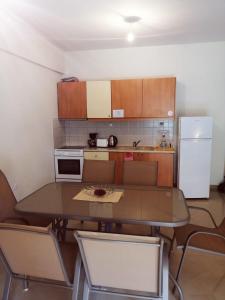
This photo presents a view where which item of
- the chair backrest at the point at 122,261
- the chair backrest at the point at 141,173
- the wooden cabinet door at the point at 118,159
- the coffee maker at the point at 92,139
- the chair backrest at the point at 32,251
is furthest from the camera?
the coffee maker at the point at 92,139

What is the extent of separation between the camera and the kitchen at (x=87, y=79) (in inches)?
124

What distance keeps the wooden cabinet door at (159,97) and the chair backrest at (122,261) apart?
2983 millimetres

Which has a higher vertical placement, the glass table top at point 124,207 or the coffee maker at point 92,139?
the coffee maker at point 92,139

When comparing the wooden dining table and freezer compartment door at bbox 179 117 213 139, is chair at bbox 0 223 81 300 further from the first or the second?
freezer compartment door at bbox 179 117 213 139

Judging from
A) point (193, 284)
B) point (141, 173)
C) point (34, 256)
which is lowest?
point (193, 284)

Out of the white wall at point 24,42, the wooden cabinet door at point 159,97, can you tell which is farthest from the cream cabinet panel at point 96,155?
the white wall at point 24,42

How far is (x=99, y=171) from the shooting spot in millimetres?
2861

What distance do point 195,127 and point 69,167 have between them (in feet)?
7.23

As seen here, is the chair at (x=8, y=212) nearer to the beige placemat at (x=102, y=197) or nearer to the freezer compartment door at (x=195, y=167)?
the beige placemat at (x=102, y=197)

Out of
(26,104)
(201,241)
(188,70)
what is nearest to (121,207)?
(201,241)

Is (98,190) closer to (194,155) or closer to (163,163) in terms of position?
(163,163)

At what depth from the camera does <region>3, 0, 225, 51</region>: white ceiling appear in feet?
8.36

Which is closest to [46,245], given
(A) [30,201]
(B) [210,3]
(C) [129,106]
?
(A) [30,201]

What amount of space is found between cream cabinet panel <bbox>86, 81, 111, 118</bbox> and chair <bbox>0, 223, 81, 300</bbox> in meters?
2.88
